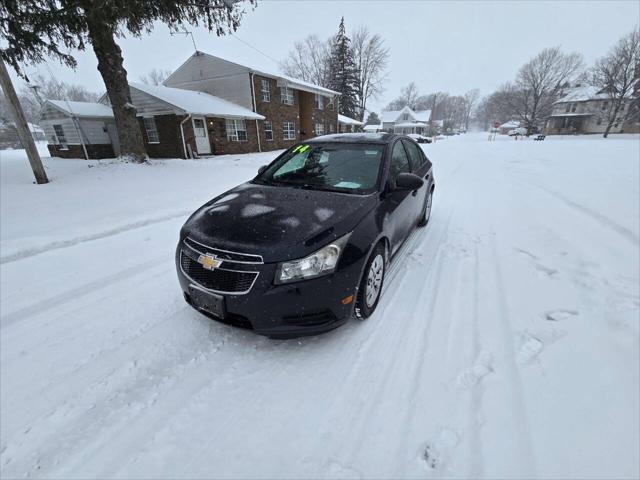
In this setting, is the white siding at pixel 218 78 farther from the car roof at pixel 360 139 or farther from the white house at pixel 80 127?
the car roof at pixel 360 139

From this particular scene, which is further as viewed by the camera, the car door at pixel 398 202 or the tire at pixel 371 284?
the car door at pixel 398 202

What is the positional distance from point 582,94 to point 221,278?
72581 millimetres

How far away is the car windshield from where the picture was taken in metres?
3.00

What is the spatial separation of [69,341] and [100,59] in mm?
12951

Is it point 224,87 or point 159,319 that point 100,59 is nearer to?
point 224,87

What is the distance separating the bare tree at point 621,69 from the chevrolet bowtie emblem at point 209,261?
5668cm

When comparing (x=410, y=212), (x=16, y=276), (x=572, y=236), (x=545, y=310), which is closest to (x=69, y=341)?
(x=16, y=276)

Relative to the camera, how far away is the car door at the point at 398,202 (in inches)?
117

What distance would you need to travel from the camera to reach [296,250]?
2059mm

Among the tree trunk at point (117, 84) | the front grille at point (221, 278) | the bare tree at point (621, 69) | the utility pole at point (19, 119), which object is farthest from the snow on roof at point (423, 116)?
the front grille at point (221, 278)

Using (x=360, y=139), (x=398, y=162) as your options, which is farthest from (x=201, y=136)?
(x=398, y=162)

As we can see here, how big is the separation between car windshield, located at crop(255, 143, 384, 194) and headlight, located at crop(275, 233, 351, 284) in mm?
896

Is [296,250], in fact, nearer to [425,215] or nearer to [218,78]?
[425,215]

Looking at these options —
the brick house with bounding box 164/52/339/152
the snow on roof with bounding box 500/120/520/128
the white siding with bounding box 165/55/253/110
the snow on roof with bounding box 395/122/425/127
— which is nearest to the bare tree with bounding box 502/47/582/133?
the snow on roof with bounding box 395/122/425/127
